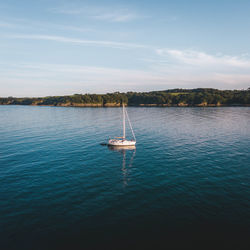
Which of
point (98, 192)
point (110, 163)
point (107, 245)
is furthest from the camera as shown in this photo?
point (110, 163)

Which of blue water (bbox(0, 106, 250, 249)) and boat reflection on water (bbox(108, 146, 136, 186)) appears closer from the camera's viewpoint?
blue water (bbox(0, 106, 250, 249))

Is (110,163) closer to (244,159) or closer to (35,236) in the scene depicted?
(35,236)

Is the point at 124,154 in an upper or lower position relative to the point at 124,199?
upper

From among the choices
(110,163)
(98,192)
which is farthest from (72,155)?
(98,192)

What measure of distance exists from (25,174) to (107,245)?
2525 centimetres

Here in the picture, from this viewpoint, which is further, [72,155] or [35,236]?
[72,155]

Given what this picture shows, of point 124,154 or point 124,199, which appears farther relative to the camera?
point 124,154

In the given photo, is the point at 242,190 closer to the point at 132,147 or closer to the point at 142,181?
the point at 142,181

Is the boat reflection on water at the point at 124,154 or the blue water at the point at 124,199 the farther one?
the boat reflection on water at the point at 124,154

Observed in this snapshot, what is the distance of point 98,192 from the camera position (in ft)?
91.7

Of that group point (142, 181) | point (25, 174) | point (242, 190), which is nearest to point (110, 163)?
point (142, 181)

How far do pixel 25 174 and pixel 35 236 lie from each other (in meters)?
19.1

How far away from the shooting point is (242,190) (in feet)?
93.6

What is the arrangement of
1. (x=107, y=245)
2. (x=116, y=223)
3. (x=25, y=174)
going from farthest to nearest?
(x=25, y=174) < (x=116, y=223) < (x=107, y=245)
